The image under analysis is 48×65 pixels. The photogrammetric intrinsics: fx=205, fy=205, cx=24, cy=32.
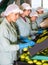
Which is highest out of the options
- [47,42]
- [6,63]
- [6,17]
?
[6,17]

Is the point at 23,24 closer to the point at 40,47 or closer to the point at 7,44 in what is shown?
the point at 7,44

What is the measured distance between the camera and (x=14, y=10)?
94.1 inches

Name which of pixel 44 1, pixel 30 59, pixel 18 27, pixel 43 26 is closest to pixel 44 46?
pixel 30 59

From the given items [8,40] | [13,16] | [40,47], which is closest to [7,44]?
[8,40]

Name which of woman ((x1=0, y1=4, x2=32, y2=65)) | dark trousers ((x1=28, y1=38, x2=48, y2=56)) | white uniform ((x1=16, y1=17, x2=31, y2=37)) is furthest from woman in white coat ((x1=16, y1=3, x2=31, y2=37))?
dark trousers ((x1=28, y1=38, x2=48, y2=56))

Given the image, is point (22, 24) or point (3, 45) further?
point (22, 24)

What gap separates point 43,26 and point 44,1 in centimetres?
162

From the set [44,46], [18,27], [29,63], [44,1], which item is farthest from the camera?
[44,1]

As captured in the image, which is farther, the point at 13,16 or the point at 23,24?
the point at 23,24

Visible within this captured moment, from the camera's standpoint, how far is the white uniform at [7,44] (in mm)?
2293

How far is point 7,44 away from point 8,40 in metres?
0.06

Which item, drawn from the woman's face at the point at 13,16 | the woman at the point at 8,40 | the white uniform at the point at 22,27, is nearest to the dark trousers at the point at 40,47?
the woman at the point at 8,40

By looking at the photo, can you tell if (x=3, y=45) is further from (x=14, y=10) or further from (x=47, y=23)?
(x=47, y=23)

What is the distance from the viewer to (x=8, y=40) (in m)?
2.32
